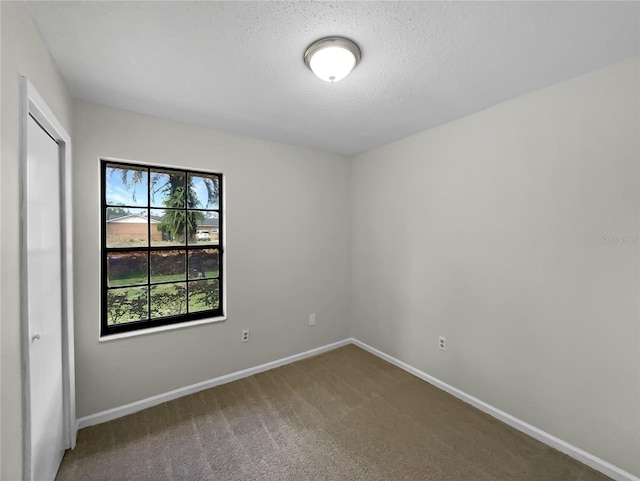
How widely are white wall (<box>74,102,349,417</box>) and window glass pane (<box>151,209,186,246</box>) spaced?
1.32 feet

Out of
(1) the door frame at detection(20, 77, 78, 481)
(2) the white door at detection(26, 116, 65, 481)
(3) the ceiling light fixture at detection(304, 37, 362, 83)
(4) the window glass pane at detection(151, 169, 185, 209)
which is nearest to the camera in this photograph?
(1) the door frame at detection(20, 77, 78, 481)

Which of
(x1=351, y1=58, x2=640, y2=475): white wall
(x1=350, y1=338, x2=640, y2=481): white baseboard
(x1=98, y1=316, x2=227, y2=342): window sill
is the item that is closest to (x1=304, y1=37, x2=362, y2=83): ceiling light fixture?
(x1=351, y1=58, x2=640, y2=475): white wall

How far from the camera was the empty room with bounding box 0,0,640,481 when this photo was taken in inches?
53.1

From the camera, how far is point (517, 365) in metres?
2.12

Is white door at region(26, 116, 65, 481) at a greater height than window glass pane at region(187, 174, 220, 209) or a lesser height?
lesser

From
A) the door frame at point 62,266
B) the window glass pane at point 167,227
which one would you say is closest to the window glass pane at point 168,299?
the window glass pane at point 167,227

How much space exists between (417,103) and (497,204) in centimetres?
101

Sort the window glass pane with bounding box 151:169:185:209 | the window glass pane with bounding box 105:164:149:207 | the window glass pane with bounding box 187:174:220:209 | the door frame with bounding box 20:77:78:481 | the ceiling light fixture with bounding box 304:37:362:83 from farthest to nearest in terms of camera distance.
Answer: the window glass pane with bounding box 187:174:220:209, the window glass pane with bounding box 151:169:185:209, the window glass pane with bounding box 105:164:149:207, the ceiling light fixture with bounding box 304:37:362:83, the door frame with bounding box 20:77:78:481

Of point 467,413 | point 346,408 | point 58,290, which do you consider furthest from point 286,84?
point 467,413

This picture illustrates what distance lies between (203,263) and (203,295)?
311 millimetres

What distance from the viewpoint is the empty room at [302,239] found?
1.35 m

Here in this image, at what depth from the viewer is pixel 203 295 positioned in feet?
8.96

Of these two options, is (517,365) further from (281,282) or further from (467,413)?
(281,282)

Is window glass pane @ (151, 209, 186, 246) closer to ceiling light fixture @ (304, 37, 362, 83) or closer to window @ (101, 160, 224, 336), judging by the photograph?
window @ (101, 160, 224, 336)
